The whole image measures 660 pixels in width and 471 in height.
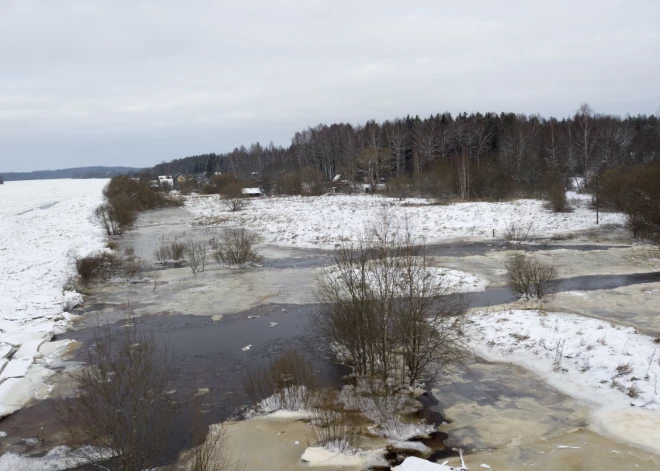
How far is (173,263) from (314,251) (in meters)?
8.31

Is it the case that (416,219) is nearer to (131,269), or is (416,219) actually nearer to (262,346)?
(131,269)

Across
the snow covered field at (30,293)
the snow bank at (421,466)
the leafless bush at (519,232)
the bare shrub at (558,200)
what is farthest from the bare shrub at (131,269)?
the bare shrub at (558,200)

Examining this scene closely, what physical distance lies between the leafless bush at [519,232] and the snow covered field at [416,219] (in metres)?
0.49

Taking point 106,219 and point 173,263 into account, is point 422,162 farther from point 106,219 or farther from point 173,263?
A: point 173,263

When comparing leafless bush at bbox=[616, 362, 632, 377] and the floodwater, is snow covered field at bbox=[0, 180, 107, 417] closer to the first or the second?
the floodwater

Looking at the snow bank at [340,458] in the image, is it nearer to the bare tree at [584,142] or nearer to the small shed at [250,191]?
the bare tree at [584,142]

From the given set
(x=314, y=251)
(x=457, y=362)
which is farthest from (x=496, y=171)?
(x=457, y=362)

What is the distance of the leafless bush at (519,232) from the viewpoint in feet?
97.8

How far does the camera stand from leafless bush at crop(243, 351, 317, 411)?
1004cm

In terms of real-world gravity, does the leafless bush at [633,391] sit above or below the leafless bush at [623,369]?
below

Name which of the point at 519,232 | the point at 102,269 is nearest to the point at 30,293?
the point at 102,269

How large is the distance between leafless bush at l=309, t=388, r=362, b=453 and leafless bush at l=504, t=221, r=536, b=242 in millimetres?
23303

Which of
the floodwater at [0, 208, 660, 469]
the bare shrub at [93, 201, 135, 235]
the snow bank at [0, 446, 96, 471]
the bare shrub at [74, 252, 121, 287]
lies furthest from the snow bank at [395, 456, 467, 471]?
the bare shrub at [93, 201, 135, 235]

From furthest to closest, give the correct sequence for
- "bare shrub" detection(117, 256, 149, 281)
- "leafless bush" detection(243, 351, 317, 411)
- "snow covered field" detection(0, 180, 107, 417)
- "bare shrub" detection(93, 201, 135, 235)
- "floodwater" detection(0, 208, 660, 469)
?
"bare shrub" detection(93, 201, 135, 235)
"bare shrub" detection(117, 256, 149, 281)
"snow covered field" detection(0, 180, 107, 417)
"leafless bush" detection(243, 351, 317, 411)
"floodwater" detection(0, 208, 660, 469)
